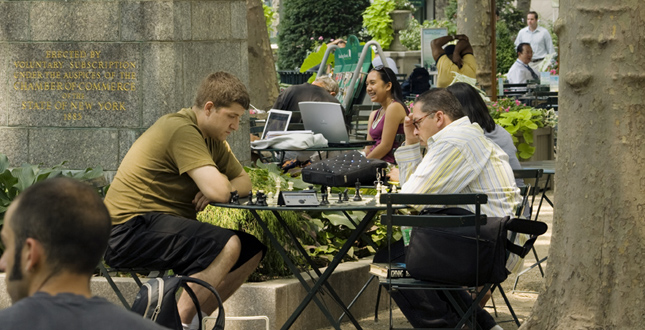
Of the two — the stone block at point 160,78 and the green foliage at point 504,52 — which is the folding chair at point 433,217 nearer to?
→ the stone block at point 160,78

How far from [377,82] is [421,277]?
13.3 ft

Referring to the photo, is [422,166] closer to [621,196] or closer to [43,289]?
[621,196]

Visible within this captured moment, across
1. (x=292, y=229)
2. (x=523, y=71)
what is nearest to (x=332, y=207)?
(x=292, y=229)

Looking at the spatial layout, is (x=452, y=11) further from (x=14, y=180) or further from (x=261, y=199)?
(x=261, y=199)

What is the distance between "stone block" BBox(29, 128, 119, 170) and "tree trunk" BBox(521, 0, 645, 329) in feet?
12.8

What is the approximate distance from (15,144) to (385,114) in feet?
9.75

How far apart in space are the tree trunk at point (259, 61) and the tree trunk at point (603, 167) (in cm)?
1122

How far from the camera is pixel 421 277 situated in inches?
202

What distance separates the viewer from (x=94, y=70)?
317 inches

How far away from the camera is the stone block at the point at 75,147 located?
8.13 meters

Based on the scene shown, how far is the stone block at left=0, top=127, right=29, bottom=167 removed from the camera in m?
8.30

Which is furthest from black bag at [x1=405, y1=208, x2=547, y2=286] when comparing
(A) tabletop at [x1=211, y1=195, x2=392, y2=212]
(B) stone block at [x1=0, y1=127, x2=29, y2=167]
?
(B) stone block at [x1=0, y1=127, x2=29, y2=167]

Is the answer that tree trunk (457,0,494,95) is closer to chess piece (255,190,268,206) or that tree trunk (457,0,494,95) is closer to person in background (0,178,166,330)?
chess piece (255,190,268,206)

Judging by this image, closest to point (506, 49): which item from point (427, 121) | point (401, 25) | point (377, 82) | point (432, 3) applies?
point (401, 25)
